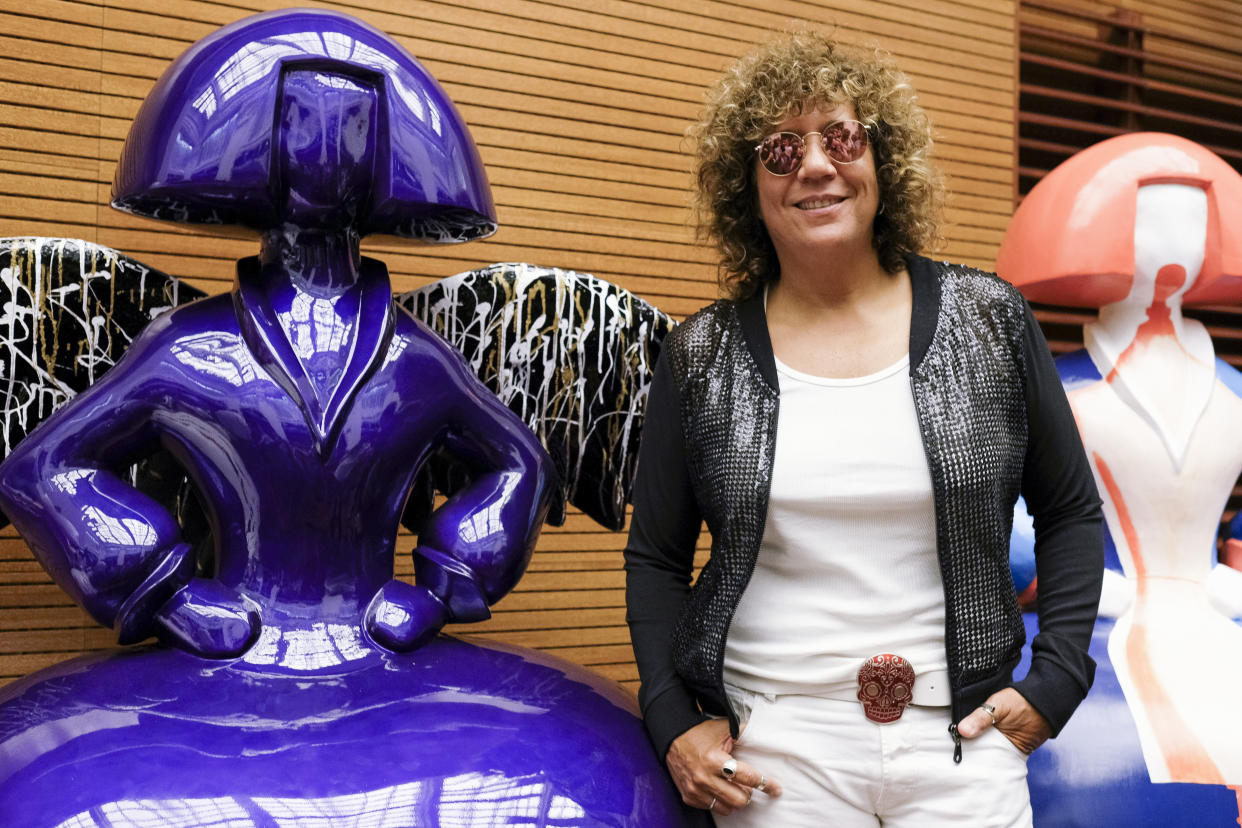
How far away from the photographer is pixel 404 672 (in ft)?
4.56

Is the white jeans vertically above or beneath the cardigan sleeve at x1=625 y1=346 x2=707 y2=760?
beneath

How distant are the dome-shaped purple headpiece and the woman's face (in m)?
0.39

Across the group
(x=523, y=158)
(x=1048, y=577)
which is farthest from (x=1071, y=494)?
(x=523, y=158)

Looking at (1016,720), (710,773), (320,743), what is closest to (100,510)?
(320,743)

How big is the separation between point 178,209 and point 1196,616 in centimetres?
171

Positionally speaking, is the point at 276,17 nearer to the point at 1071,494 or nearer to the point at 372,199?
the point at 372,199

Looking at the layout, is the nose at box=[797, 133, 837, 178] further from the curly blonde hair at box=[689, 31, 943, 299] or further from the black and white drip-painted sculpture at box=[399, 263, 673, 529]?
the black and white drip-painted sculpture at box=[399, 263, 673, 529]

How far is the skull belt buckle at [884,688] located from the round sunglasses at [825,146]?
1.92 ft

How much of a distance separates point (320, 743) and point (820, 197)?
0.83m

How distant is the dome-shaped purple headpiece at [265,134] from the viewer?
1.41 metres

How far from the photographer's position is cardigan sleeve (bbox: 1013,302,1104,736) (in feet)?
4.52

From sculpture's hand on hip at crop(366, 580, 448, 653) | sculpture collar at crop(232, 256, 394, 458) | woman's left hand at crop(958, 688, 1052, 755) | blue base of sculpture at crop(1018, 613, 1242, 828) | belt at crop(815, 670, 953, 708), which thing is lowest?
blue base of sculpture at crop(1018, 613, 1242, 828)

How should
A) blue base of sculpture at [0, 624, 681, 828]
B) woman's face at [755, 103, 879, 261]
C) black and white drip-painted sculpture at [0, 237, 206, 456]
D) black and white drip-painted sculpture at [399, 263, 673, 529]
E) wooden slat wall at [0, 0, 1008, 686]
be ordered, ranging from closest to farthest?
blue base of sculpture at [0, 624, 681, 828] < woman's face at [755, 103, 879, 261] < black and white drip-painted sculpture at [0, 237, 206, 456] < black and white drip-painted sculpture at [399, 263, 673, 529] < wooden slat wall at [0, 0, 1008, 686]

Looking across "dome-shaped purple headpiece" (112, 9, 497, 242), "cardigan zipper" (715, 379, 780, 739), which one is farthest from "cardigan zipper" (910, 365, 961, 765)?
"dome-shaped purple headpiece" (112, 9, 497, 242)
